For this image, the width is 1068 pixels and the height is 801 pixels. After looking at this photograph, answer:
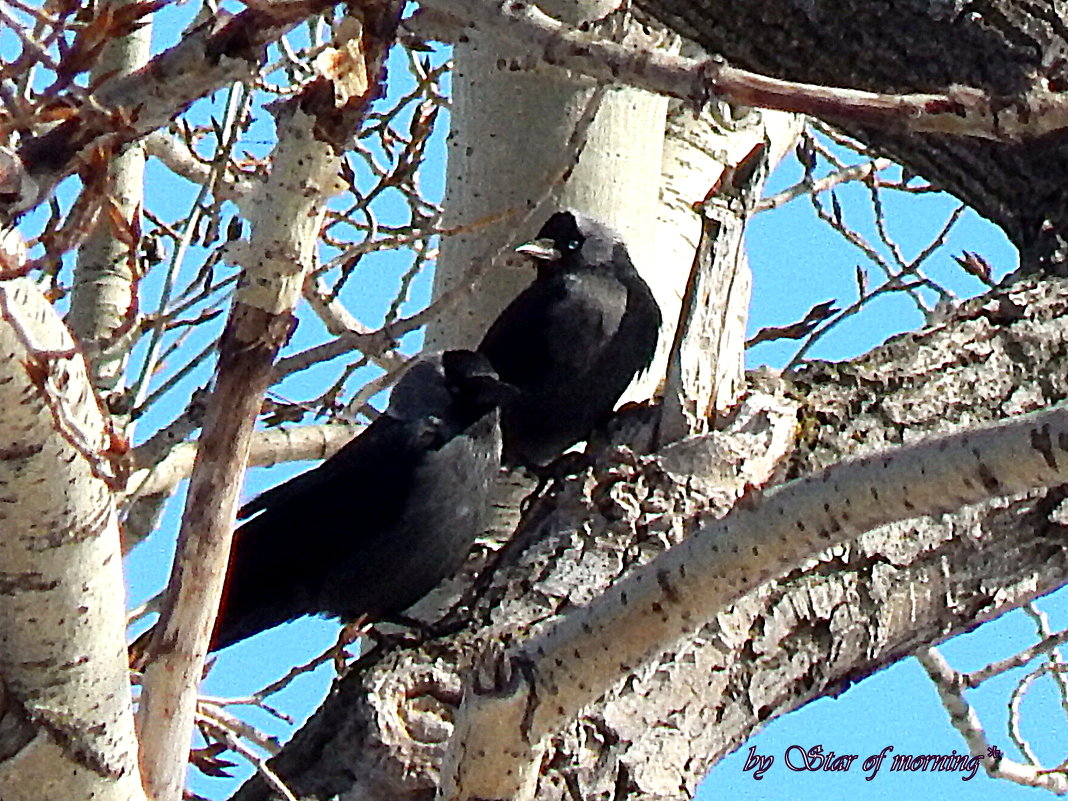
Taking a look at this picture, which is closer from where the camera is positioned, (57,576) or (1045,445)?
(1045,445)

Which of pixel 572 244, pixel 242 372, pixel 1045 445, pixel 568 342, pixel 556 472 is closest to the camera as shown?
pixel 1045 445

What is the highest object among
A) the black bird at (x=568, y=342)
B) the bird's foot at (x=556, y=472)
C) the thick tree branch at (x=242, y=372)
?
the black bird at (x=568, y=342)

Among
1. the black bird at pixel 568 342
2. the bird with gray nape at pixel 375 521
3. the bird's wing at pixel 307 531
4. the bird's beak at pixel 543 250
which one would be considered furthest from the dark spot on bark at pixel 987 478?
the bird's beak at pixel 543 250

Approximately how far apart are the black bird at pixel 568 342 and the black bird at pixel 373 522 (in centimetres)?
20

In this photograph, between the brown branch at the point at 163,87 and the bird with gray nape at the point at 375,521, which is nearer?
the brown branch at the point at 163,87

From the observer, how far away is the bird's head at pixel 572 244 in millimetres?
3830

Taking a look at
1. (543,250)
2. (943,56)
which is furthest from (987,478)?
(543,250)

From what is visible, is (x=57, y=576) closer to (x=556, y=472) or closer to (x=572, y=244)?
(x=556, y=472)

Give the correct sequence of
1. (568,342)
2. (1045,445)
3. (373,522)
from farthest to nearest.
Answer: (568,342)
(373,522)
(1045,445)

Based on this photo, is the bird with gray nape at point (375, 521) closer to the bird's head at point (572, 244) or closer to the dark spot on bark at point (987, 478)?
the bird's head at point (572, 244)

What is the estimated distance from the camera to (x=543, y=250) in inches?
161

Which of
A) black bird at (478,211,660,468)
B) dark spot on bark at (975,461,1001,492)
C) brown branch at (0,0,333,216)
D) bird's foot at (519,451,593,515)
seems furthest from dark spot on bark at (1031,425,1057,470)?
black bird at (478,211,660,468)

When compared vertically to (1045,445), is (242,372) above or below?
above

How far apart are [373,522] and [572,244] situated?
838mm
